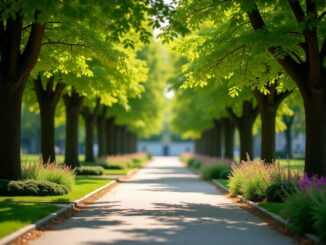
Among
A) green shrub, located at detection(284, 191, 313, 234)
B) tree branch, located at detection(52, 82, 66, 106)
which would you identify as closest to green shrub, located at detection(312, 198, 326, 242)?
green shrub, located at detection(284, 191, 313, 234)

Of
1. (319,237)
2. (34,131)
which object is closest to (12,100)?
(319,237)

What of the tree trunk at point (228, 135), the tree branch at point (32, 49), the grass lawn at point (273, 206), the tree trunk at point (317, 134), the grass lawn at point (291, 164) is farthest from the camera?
the tree trunk at point (228, 135)

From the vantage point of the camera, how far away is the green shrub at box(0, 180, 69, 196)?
1811 cm

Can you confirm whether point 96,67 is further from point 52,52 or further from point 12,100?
point 12,100

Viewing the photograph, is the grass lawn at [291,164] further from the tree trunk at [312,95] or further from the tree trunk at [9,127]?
the tree trunk at [9,127]

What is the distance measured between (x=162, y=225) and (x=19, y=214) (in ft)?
10.5

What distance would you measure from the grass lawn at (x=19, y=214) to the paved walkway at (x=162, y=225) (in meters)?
→ 0.58

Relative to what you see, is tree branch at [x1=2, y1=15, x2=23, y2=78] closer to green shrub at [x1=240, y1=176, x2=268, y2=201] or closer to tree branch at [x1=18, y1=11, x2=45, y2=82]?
tree branch at [x1=18, y1=11, x2=45, y2=82]

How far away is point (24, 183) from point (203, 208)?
565cm

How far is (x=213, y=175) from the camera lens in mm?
32969

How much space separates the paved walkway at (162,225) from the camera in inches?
430

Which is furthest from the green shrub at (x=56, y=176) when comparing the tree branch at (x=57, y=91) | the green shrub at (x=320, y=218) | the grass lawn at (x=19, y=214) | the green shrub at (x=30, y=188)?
the green shrub at (x=320, y=218)

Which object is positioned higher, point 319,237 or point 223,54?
point 223,54

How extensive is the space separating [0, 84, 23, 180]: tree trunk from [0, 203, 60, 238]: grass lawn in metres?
3.38
